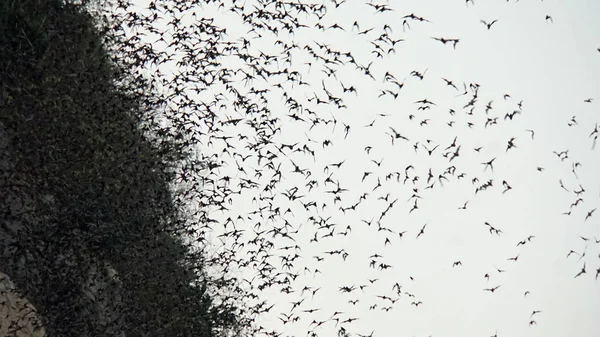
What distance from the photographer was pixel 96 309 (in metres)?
17.5

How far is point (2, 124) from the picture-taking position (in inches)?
624

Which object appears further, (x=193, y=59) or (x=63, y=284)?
(x=193, y=59)

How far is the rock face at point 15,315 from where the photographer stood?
12.5 metres

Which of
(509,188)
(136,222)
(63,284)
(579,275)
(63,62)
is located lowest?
(579,275)

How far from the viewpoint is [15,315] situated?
1285 cm

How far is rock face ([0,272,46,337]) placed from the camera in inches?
492

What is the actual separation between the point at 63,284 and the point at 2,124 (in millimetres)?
4340

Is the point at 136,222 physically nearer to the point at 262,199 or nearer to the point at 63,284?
the point at 63,284

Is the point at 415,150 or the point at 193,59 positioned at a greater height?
the point at 193,59

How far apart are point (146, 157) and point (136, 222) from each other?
495 centimetres

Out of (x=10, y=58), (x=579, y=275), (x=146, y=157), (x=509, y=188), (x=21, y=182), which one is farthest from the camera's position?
(x=146, y=157)

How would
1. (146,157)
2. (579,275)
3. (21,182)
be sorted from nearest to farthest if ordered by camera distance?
(579,275), (21,182), (146,157)

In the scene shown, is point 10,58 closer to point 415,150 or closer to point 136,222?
point 136,222

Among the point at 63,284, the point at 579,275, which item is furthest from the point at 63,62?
the point at 579,275
